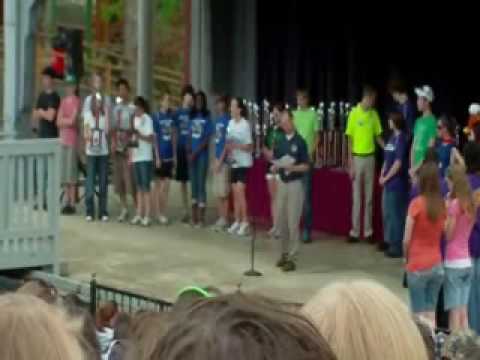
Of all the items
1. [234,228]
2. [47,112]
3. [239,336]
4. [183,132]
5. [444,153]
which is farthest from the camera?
[47,112]

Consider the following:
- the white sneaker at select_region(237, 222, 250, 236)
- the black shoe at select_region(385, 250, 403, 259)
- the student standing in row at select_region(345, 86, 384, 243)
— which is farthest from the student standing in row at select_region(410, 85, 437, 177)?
the white sneaker at select_region(237, 222, 250, 236)

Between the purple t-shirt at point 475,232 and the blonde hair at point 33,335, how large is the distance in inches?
342

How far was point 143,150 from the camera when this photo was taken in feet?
55.8

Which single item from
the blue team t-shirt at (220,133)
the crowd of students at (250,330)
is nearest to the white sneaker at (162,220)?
the blue team t-shirt at (220,133)

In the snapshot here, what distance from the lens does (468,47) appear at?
21.6 meters

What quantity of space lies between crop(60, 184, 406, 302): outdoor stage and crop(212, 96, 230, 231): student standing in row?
274mm

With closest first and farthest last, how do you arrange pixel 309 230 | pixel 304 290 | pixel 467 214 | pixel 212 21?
pixel 467 214 < pixel 304 290 < pixel 309 230 < pixel 212 21

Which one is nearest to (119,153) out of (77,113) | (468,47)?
(77,113)

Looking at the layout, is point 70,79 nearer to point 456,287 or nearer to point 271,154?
point 271,154

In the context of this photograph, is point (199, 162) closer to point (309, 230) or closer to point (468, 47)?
point (309, 230)

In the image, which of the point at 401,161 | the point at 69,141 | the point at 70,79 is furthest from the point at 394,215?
the point at 70,79

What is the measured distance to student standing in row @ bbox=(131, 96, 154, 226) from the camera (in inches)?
669

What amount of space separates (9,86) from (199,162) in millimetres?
3006

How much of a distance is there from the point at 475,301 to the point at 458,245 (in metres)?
0.82
